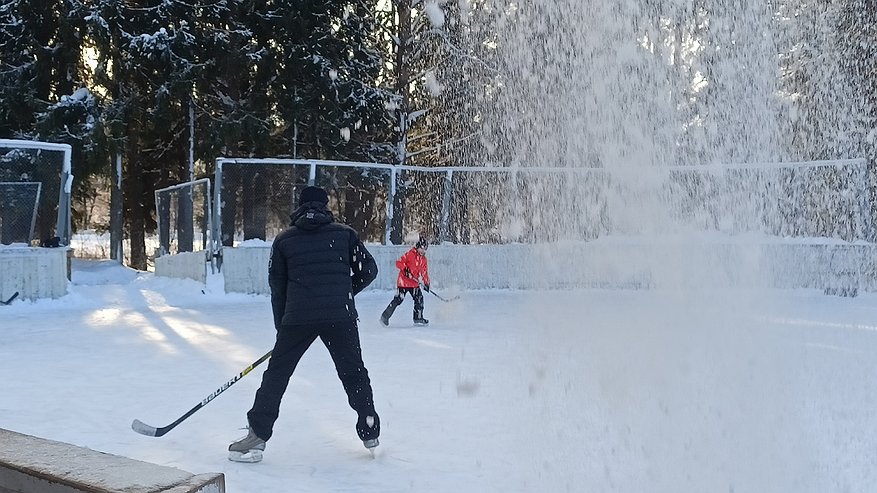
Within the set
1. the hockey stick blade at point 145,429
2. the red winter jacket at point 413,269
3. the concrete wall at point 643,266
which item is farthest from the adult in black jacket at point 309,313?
the concrete wall at point 643,266

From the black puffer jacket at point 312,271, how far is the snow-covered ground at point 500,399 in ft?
2.94

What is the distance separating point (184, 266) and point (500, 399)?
39.9ft

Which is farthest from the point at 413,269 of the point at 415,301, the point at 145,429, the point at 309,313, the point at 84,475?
the point at 84,475

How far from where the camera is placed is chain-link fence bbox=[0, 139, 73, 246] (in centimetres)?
1474

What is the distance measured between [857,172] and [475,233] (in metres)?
7.66

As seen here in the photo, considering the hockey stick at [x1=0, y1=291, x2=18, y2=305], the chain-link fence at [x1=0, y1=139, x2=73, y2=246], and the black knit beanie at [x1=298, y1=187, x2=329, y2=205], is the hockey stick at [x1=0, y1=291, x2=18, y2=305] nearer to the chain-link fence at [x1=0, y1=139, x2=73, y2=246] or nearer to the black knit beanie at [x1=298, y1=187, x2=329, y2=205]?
the chain-link fence at [x1=0, y1=139, x2=73, y2=246]

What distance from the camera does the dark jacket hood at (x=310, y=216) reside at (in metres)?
5.21

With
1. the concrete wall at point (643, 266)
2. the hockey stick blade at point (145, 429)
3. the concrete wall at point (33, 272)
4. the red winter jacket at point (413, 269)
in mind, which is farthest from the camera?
the concrete wall at point (643, 266)

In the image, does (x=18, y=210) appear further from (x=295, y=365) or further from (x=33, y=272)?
(x=295, y=365)

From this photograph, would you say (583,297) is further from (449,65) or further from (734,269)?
(449,65)

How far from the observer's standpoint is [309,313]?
16.8ft

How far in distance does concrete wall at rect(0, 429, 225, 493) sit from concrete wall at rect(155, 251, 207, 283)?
13.9 m

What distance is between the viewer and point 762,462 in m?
4.94

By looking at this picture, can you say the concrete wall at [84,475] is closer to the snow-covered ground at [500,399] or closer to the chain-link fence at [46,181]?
the snow-covered ground at [500,399]
